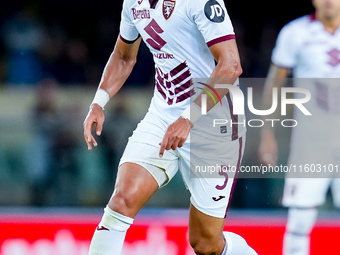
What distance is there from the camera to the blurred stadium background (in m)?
4.64

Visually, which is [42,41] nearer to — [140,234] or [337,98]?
[140,234]

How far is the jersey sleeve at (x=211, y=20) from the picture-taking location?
311 cm

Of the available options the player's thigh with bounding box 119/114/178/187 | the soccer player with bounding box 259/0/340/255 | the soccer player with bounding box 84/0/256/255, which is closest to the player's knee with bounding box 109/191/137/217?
the soccer player with bounding box 84/0/256/255

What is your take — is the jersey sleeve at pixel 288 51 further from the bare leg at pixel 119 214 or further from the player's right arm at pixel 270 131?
the bare leg at pixel 119 214

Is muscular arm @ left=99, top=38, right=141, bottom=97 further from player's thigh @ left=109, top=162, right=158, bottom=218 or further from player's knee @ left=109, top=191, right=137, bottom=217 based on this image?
player's knee @ left=109, top=191, right=137, bottom=217

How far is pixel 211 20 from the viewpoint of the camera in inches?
123

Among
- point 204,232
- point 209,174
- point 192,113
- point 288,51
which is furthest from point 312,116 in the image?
point 192,113

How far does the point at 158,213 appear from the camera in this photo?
483 centimetres

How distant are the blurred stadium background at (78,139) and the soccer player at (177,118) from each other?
1.18m

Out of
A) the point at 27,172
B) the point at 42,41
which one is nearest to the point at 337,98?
the point at 27,172

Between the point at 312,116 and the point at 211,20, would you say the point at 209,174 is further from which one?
the point at 312,116

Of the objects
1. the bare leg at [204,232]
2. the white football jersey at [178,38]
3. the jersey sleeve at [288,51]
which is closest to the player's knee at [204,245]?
the bare leg at [204,232]

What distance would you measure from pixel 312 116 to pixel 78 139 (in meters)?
2.52

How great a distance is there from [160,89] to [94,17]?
12.9 feet
